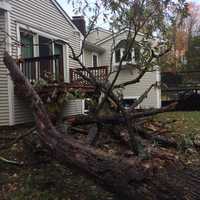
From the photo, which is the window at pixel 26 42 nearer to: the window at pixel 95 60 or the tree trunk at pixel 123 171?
the tree trunk at pixel 123 171

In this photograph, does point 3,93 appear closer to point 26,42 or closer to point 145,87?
point 26,42

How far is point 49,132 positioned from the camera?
484 centimetres

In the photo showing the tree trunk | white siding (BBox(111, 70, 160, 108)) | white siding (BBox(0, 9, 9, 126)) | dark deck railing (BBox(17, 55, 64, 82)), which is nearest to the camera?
the tree trunk

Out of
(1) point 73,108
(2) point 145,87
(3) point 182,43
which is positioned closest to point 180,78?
(2) point 145,87

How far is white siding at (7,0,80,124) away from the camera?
37.5 feet

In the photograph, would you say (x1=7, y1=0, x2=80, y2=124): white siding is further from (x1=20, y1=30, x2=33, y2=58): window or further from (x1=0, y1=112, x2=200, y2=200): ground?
(x1=0, y1=112, x2=200, y2=200): ground

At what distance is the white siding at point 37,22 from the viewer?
11.4 meters

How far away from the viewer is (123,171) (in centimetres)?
396

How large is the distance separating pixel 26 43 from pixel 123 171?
9.30 meters

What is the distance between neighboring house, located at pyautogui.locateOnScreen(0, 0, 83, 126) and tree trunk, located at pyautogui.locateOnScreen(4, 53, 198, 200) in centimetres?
503

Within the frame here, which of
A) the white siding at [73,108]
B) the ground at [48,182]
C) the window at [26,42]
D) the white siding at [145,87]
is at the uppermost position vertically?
the window at [26,42]

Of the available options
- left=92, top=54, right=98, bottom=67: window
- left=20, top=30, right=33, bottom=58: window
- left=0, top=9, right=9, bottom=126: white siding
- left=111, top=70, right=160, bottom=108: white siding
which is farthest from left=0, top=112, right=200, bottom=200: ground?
left=92, top=54, right=98, bottom=67: window

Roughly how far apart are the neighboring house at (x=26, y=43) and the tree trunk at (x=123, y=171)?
5.03 meters

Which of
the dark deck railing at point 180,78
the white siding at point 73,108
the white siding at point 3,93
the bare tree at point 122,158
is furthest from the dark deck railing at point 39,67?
the dark deck railing at point 180,78
